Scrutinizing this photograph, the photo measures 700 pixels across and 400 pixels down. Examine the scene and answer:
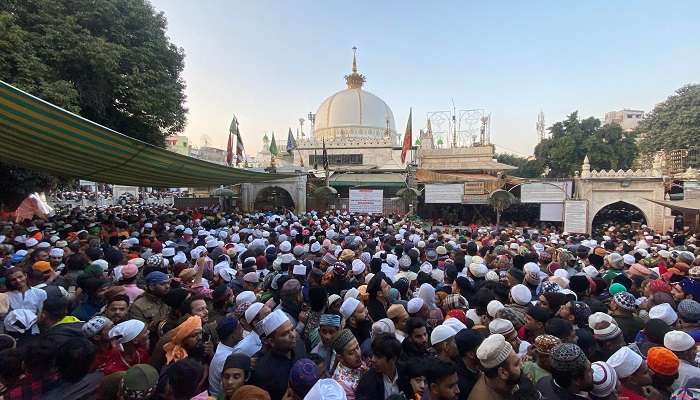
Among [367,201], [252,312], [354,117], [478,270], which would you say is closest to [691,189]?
[367,201]

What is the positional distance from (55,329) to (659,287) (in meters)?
5.95

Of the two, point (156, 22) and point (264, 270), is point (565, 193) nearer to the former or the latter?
point (264, 270)

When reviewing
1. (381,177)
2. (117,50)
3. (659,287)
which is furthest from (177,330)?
(381,177)

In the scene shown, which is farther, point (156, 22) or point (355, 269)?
point (156, 22)

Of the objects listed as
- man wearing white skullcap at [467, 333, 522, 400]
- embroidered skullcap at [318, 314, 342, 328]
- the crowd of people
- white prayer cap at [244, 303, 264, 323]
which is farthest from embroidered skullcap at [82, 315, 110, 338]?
man wearing white skullcap at [467, 333, 522, 400]

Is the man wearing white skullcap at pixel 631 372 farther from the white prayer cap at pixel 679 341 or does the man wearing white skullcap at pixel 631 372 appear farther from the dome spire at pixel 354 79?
the dome spire at pixel 354 79

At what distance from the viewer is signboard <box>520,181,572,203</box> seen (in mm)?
16875

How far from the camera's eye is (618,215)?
18859 mm

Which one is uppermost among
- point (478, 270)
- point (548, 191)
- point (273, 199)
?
point (548, 191)

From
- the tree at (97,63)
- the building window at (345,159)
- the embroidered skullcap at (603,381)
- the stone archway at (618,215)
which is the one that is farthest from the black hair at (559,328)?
the building window at (345,159)

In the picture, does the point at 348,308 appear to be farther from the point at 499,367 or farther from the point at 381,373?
the point at 499,367

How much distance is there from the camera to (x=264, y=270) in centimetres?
594

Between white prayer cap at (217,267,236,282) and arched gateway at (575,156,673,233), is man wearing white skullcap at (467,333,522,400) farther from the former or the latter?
arched gateway at (575,156,673,233)

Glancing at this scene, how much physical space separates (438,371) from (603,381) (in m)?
0.98
